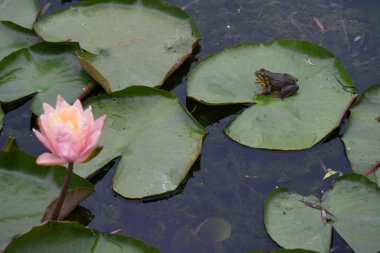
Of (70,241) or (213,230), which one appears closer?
(70,241)

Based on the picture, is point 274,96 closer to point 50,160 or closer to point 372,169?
point 372,169

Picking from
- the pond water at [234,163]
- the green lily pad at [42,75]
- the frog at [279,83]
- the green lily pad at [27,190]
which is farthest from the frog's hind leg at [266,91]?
the green lily pad at [27,190]

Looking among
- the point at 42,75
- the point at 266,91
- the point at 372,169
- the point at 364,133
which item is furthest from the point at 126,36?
Result: the point at 372,169

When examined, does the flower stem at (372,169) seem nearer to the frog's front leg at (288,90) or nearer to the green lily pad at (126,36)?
the frog's front leg at (288,90)

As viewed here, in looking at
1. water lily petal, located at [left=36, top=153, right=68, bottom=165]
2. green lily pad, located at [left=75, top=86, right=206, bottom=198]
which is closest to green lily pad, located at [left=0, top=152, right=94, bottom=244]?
green lily pad, located at [left=75, top=86, right=206, bottom=198]

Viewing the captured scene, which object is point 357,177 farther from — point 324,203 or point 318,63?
point 318,63
